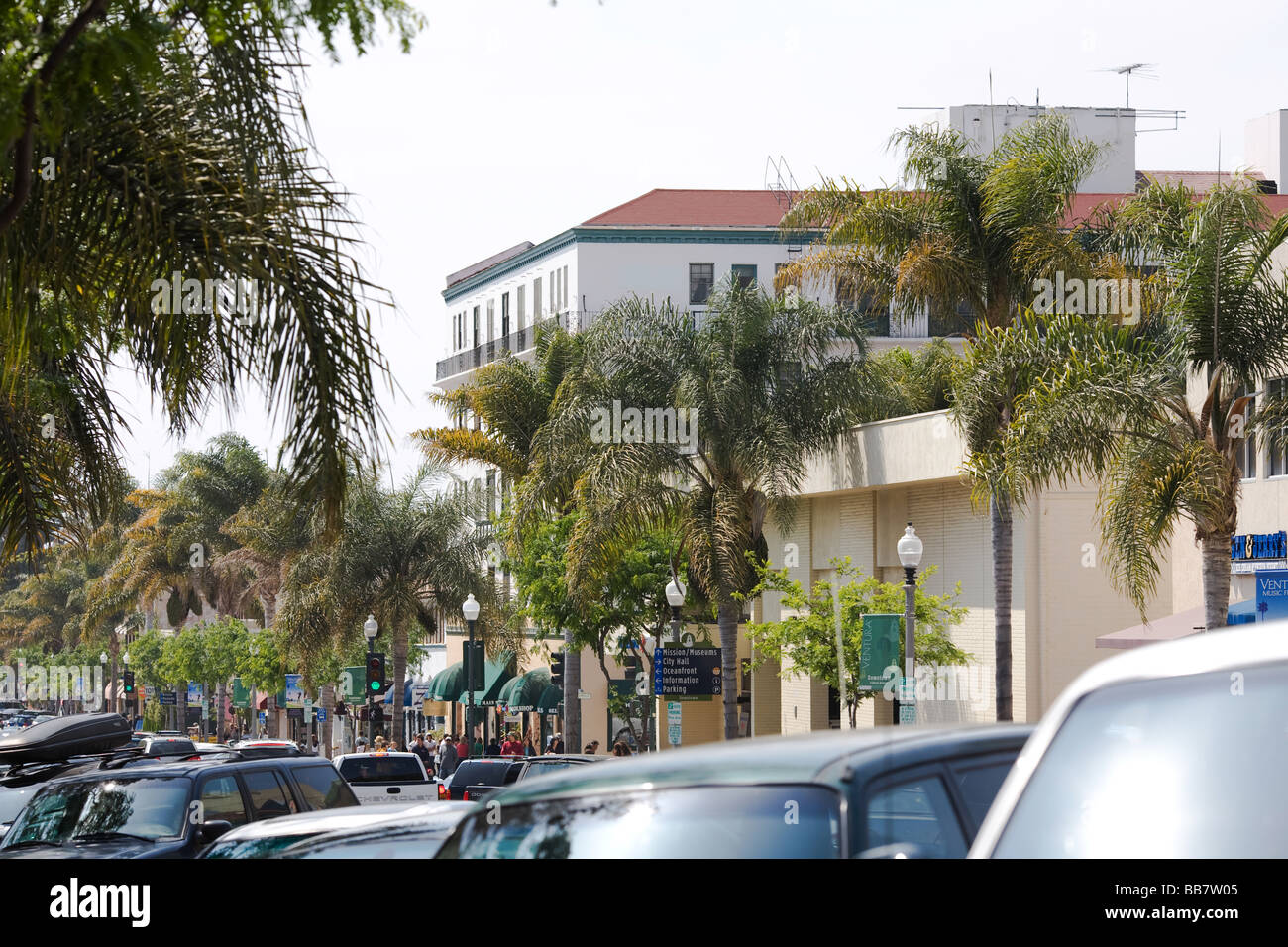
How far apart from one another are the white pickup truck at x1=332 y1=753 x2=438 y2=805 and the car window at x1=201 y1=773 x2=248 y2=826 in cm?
998

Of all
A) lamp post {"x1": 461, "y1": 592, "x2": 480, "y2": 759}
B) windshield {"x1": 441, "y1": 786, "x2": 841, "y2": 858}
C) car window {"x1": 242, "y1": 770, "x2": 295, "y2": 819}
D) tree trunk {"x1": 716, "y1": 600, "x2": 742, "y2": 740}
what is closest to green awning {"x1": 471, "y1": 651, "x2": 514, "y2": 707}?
lamp post {"x1": 461, "y1": 592, "x2": 480, "y2": 759}

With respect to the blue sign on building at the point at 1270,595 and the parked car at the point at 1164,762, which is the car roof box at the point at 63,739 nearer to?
the blue sign on building at the point at 1270,595

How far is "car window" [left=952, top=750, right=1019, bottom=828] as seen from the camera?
499 centimetres

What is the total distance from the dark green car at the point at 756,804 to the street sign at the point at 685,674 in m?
28.1

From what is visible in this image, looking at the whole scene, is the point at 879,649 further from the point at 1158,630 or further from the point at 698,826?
the point at 698,826

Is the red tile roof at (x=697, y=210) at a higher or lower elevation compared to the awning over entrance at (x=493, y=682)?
higher

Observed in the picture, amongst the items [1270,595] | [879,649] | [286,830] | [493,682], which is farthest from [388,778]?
[493,682]

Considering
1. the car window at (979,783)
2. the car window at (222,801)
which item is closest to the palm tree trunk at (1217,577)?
the car window at (222,801)

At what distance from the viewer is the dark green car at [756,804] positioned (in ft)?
14.1

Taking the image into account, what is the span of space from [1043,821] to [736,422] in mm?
29912
